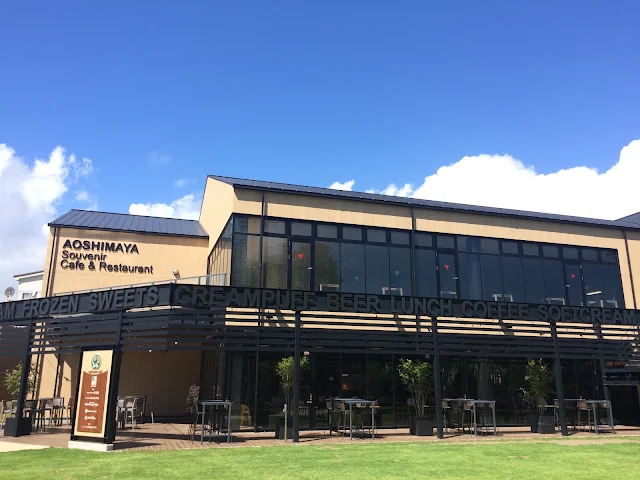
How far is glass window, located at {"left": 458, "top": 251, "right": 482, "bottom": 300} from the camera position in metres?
20.6

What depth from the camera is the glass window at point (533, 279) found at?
21.3m

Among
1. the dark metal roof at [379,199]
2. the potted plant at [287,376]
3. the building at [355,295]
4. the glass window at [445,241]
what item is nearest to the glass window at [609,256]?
the building at [355,295]

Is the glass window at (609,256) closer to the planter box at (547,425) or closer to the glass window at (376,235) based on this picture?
the planter box at (547,425)

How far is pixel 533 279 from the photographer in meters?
21.7

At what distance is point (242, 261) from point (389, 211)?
614 centimetres

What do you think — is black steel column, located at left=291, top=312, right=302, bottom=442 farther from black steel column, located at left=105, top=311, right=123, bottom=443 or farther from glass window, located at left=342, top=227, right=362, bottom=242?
glass window, located at left=342, top=227, right=362, bottom=242

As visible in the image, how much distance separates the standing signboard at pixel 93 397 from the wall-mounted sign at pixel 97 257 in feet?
30.9

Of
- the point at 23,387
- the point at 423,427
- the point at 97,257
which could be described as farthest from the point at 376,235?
the point at 23,387

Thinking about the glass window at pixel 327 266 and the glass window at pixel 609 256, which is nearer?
the glass window at pixel 327 266

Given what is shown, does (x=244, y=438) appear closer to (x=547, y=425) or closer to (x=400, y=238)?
(x=400, y=238)

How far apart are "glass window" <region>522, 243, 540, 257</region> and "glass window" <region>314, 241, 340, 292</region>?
27.3 feet

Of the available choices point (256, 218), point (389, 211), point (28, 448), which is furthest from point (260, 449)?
point (389, 211)

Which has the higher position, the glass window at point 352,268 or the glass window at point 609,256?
the glass window at point 609,256

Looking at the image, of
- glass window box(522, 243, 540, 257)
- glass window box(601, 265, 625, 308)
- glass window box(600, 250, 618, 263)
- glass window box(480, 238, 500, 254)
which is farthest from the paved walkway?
glass window box(600, 250, 618, 263)
